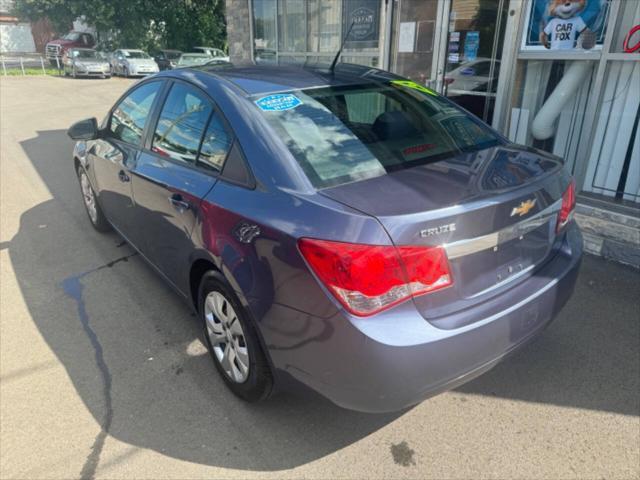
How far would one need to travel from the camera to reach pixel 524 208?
83.3 inches

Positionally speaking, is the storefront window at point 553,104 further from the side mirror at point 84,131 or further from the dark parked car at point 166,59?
the dark parked car at point 166,59

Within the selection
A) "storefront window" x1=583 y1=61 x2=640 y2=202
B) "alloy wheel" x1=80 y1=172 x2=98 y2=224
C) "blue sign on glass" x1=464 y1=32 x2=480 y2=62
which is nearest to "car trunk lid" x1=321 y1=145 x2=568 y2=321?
"storefront window" x1=583 y1=61 x2=640 y2=202

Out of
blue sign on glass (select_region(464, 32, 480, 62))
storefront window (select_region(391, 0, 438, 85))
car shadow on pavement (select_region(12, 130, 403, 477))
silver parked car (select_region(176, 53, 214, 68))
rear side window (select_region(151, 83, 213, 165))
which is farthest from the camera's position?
silver parked car (select_region(176, 53, 214, 68))

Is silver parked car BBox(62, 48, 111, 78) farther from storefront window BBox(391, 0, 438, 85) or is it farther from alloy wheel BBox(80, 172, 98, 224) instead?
alloy wheel BBox(80, 172, 98, 224)

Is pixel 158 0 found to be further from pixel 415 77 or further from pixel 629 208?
pixel 629 208

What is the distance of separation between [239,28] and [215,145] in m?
8.88

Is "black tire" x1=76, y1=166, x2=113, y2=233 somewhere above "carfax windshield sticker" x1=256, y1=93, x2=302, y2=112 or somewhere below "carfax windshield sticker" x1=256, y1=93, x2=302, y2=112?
below

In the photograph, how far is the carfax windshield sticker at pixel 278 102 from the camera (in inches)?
95.7

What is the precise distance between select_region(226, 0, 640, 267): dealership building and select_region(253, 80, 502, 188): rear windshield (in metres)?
0.86

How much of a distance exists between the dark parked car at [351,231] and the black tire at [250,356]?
1cm

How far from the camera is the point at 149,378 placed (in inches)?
112

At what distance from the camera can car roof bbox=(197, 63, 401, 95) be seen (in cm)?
261

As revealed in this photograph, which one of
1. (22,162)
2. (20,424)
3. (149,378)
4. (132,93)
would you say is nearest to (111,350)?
(149,378)

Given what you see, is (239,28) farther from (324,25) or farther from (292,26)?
(324,25)
